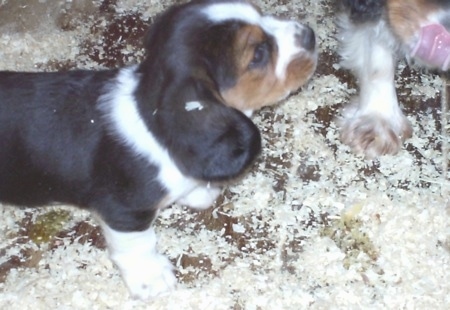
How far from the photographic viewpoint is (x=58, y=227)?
9.56 feet

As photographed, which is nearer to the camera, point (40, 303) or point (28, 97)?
point (28, 97)

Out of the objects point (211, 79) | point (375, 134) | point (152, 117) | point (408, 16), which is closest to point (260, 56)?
point (211, 79)

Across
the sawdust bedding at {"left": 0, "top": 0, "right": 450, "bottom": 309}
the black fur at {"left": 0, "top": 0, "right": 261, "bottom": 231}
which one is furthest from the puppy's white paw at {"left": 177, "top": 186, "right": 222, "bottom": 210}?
the black fur at {"left": 0, "top": 0, "right": 261, "bottom": 231}

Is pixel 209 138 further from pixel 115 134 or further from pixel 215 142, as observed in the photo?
pixel 115 134

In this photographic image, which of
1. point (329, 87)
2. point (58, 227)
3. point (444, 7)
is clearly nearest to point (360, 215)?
point (329, 87)

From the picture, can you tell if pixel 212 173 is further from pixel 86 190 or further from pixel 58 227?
pixel 58 227

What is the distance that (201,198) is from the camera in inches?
115

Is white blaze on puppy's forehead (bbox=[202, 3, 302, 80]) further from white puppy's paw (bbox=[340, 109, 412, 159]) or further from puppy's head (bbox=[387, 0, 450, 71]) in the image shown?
white puppy's paw (bbox=[340, 109, 412, 159])

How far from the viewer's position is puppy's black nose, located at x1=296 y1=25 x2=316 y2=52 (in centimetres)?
251

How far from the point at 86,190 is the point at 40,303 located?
433 mm

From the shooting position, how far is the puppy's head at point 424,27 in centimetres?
248

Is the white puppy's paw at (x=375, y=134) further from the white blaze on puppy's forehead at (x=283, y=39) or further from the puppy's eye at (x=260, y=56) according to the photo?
the puppy's eye at (x=260, y=56)

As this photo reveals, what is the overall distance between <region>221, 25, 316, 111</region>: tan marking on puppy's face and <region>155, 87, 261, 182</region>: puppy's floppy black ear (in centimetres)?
18

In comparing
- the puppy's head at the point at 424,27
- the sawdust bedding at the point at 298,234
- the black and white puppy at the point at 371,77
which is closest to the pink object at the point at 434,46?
the puppy's head at the point at 424,27
